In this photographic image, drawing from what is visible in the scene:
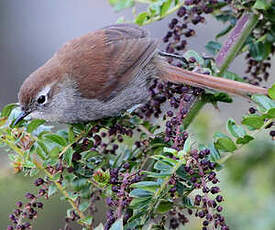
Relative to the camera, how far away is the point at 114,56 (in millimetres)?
3781

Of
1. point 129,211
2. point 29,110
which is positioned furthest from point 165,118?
point 29,110

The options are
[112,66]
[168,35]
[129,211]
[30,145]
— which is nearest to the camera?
[129,211]

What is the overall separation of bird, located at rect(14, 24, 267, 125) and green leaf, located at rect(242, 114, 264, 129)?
148 cm

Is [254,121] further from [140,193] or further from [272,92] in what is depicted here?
[140,193]

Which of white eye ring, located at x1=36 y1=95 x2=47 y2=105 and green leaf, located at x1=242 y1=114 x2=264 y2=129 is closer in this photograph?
green leaf, located at x1=242 y1=114 x2=264 y2=129

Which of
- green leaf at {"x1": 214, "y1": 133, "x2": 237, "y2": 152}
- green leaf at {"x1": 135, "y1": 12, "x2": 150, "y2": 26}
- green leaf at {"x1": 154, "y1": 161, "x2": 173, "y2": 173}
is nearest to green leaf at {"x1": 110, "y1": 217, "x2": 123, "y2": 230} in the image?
green leaf at {"x1": 154, "y1": 161, "x2": 173, "y2": 173}

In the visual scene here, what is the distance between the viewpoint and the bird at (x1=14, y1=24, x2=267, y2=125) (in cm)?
369

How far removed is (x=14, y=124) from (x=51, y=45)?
861cm

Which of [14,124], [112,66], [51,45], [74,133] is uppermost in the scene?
[14,124]

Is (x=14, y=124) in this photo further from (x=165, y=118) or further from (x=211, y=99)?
(x=211, y=99)

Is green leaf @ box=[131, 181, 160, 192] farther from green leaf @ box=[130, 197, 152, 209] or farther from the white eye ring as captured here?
the white eye ring

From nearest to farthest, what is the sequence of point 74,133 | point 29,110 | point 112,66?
point 74,133 < point 29,110 < point 112,66

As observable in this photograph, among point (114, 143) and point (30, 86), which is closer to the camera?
point (114, 143)

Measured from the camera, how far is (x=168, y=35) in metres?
2.88
